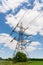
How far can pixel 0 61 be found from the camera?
46.8 ft

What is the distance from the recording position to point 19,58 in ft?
58.7

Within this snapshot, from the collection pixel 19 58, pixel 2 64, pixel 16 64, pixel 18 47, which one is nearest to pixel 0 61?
pixel 2 64

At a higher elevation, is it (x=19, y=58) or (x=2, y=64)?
Answer: (x=19, y=58)

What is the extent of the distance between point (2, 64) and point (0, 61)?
402mm

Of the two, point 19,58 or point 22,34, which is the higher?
point 19,58

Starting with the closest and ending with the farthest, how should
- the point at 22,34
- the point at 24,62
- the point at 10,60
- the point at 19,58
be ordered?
the point at 22,34 < the point at 10,60 < the point at 24,62 < the point at 19,58

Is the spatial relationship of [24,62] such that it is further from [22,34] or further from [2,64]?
[22,34]

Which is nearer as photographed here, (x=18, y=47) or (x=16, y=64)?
(x=18, y=47)

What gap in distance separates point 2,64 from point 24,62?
2.92 meters

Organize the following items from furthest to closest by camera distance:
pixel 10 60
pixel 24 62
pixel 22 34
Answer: pixel 24 62, pixel 10 60, pixel 22 34

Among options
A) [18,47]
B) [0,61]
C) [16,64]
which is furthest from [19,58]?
[18,47]

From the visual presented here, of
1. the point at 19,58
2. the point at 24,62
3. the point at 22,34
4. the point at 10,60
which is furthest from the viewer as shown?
the point at 19,58

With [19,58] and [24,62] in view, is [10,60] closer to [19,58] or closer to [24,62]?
[24,62]

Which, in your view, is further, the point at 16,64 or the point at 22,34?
the point at 16,64
